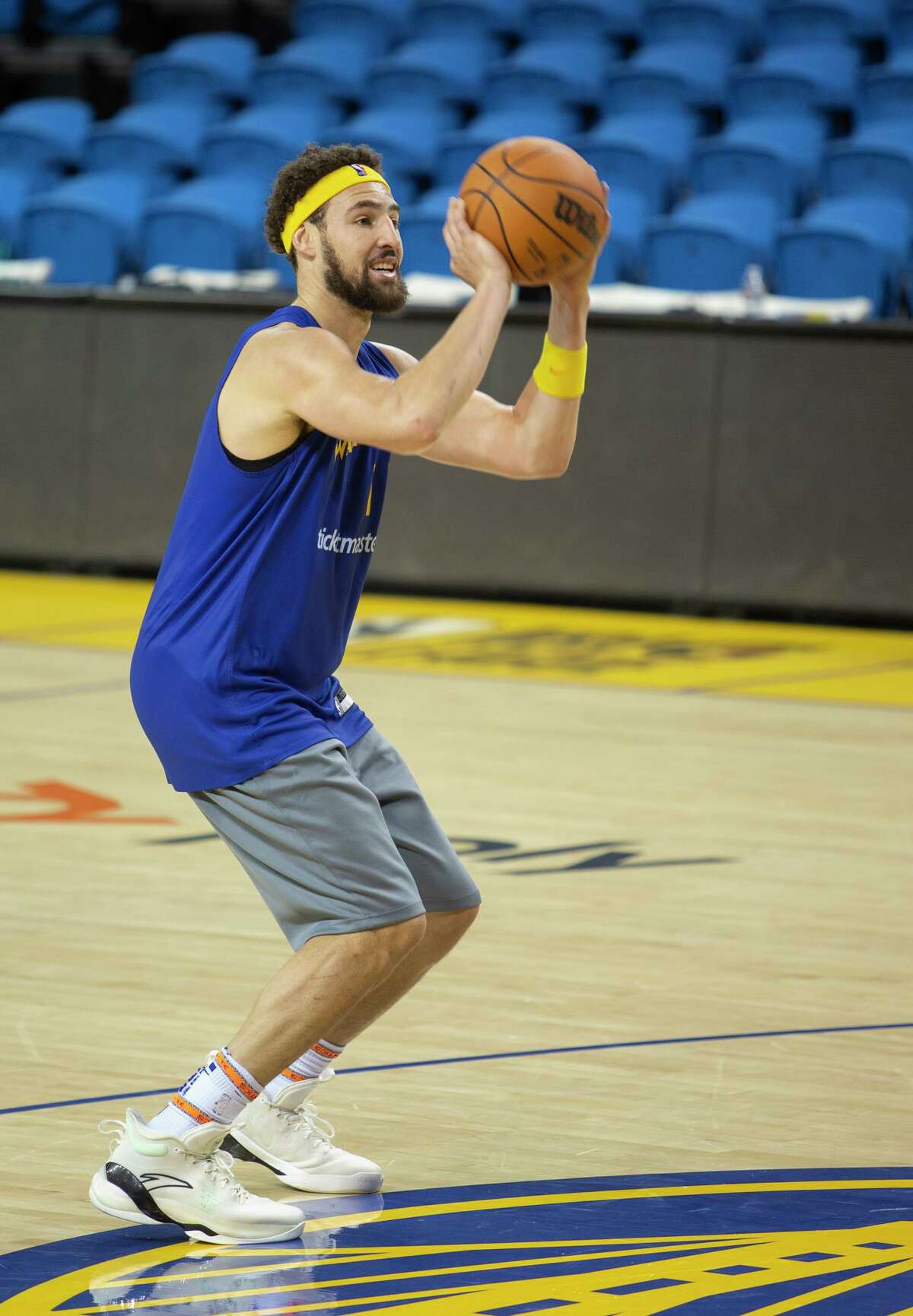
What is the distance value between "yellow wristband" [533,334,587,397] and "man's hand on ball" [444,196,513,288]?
0.26 m

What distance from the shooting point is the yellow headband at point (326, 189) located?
12.5 ft

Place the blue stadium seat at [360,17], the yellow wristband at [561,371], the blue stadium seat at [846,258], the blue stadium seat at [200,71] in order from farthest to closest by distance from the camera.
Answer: the blue stadium seat at [360,17], the blue stadium seat at [200,71], the blue stadium seat at [846,258], the yellow wristband at [561,371]

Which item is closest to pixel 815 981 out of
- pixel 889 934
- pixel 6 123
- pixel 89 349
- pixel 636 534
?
pixel 889 934

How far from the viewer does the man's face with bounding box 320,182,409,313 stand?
12.4ft

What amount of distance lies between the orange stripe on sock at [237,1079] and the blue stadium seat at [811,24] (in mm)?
13625

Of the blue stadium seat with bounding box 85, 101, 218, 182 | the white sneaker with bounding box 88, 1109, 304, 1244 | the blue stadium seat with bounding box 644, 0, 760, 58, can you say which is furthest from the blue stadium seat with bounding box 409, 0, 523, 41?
the white sneaker with bounding box 88, 1109, 304, 1244

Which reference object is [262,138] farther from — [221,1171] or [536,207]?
[221,1171]

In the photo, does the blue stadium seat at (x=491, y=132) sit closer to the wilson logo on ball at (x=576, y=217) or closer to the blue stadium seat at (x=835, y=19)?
the blue stadium seat at (x=835, y=19)

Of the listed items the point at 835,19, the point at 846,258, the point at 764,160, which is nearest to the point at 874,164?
the point at 764,160

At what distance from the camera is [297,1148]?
3.84 metres

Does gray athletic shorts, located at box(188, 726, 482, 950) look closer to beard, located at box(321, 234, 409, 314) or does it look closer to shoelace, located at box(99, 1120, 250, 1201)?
shoelace, located at box(99, 1120, 250, 1201)

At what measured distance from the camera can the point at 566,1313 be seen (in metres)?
3.17

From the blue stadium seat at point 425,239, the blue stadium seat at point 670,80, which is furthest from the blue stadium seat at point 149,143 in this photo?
the blue stadium seat at point 670,80

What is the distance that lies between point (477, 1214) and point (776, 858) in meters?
3.44
